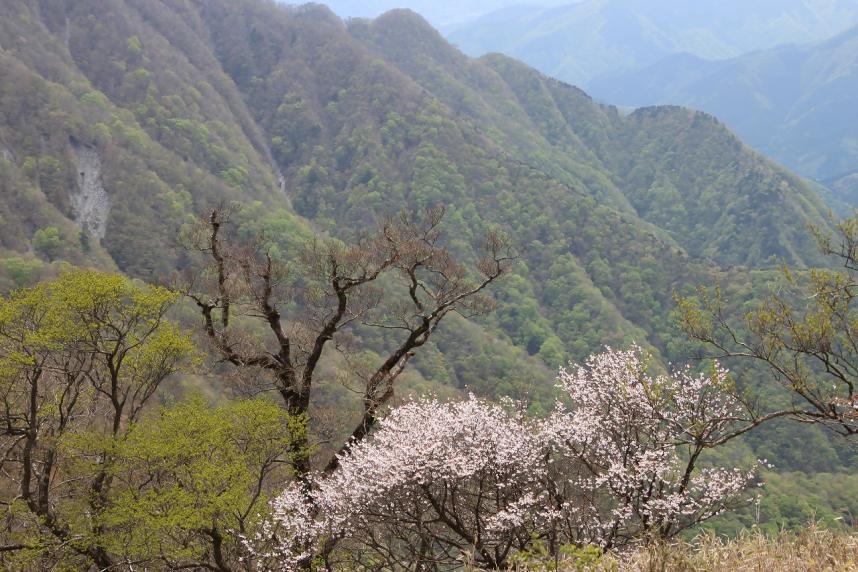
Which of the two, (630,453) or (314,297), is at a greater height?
(630,453)

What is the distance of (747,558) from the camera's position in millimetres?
6309

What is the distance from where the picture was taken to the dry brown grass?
606 centimetres

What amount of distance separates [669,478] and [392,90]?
119 m

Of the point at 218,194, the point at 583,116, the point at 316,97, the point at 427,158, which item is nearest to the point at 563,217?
the point at 427,158

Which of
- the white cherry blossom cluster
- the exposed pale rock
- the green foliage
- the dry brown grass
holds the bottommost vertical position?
the exposed pale rock

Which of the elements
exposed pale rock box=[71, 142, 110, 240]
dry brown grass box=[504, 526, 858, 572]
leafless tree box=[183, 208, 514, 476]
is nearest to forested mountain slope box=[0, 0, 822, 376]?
exposed pale rock box=[71, 142, 110, 240]

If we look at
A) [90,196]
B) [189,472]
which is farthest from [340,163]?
[189,472]

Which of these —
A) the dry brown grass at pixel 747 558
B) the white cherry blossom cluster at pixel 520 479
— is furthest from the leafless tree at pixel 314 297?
the dry brown grass at pixel 747 558

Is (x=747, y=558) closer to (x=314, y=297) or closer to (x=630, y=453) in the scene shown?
(x=630, y=453)

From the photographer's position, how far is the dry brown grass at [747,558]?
19.9ft

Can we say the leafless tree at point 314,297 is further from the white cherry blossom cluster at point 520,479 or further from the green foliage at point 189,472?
the white cherry blossom cluster at point 520,479

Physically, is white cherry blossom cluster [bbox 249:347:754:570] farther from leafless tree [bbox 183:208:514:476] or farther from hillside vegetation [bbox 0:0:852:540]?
hillside vegetation [bbox 0:0:852:540]

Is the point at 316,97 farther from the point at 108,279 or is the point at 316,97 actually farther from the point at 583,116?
the point at 108,279

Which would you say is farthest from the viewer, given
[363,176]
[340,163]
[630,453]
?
[340,163]
